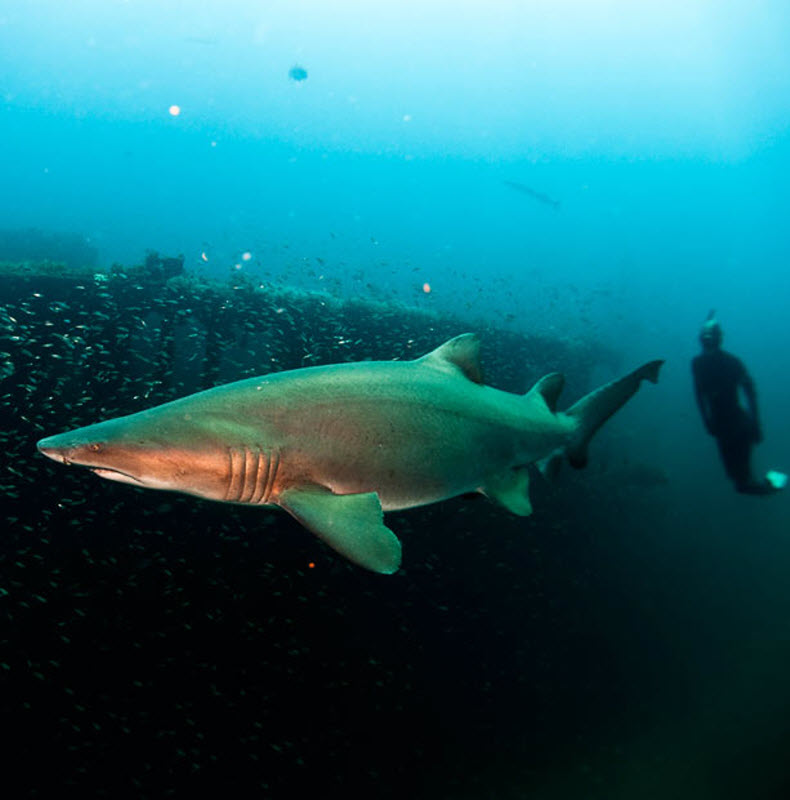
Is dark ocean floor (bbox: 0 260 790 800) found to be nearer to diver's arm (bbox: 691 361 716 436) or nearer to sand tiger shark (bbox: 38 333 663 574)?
diver's arm (bbox: 691 361 716 436)

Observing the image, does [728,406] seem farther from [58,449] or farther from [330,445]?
[58,449]

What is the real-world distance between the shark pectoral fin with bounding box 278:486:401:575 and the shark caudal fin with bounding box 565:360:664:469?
2.27 m

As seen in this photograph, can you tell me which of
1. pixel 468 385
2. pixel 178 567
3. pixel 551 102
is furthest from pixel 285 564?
pixel 551 102

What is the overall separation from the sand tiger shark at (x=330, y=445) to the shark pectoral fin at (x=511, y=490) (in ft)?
0.06

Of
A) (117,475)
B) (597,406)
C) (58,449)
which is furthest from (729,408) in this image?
(58,449)

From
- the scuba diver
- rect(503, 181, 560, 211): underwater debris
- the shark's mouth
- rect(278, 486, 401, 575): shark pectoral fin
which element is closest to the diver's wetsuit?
the scuba diver

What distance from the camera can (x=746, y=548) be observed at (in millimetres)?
27500

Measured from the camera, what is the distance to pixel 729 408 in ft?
35.6

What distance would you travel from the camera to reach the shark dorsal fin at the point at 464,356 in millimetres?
3453

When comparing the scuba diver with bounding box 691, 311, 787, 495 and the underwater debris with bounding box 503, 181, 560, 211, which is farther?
the underwater debris with bounding box 503, 181, 560, 211

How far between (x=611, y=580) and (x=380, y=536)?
15717 mm

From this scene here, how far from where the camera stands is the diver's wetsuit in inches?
417

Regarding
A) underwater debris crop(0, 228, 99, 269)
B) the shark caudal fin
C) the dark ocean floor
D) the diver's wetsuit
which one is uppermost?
underwater debris crop(0, 228, 99, 269)

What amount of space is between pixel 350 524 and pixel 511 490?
1.71 m
